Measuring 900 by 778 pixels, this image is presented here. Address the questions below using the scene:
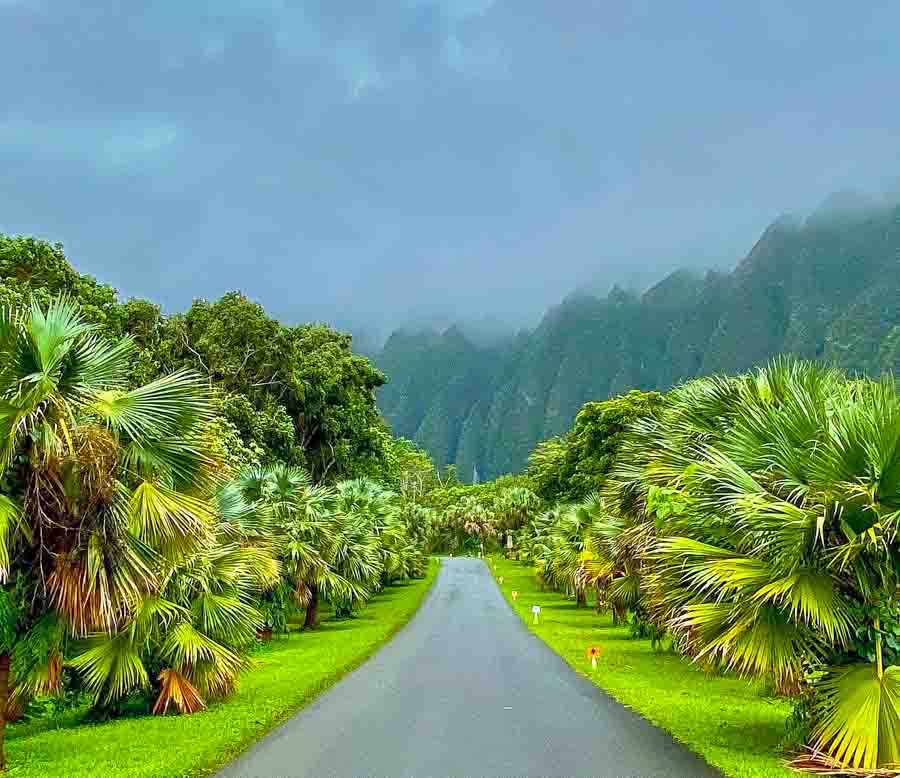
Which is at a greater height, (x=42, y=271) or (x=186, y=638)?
(x=42, y=271)

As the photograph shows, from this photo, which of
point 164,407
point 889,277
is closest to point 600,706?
point 164,407

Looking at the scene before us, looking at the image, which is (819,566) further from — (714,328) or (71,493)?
(714,328)

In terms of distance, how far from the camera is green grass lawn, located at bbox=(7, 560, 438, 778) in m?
9.45

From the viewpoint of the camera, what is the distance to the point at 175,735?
440 inches

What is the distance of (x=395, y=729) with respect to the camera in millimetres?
11375

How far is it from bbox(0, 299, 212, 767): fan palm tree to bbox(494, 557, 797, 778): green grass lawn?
6925 mm

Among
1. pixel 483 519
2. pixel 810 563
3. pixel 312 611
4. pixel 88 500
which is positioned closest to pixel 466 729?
pixel 810 563

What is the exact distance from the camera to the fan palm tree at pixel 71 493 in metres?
8.95

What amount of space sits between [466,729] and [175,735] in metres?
3.98

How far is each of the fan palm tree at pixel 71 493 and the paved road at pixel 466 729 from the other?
262cm

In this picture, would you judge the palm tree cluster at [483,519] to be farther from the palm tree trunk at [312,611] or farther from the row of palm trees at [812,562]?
the row of palm trees at [812,562]

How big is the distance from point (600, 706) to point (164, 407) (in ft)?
27.5

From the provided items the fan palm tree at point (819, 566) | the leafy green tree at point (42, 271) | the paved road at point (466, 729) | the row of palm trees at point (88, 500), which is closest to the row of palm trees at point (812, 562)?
the fan palm tree at point (819, 566)

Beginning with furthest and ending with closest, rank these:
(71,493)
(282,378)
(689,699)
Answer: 1. (282,378)
2. (689,699)
3. (71,493)
